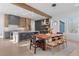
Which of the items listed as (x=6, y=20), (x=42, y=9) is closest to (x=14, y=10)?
(x=6, y=20)

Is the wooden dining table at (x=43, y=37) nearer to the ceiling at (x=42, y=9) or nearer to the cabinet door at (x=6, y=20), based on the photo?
the ceiling at (x=42, y=9)

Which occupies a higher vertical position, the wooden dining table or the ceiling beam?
the ceiling beam

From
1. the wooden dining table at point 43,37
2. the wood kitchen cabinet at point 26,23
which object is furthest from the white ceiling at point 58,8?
the wooden dining table at point 43,37

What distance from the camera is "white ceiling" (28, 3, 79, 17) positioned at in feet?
6.81

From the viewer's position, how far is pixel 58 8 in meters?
2.14

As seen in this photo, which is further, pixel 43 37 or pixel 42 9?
pixel 43 37

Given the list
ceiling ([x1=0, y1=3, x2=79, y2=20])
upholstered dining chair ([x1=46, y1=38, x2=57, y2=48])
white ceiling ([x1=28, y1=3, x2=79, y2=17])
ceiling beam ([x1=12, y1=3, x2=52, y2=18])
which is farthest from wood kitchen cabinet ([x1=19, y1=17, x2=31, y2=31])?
upholstered dining chair ([x1=46, y1=38, x2=57, y2=48])

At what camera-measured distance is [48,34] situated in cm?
221

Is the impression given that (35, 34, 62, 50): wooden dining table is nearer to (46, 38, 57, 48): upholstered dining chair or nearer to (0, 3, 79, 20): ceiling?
(46, 38, 57, 48): upholstered dining chair

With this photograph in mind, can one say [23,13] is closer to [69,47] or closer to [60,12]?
[60,12]

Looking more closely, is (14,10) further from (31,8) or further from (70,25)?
(70,25)

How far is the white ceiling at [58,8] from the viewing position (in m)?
2.08

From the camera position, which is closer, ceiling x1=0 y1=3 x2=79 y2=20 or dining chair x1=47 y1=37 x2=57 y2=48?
ceiling x1=0 y1=3 x2=79 y2=20

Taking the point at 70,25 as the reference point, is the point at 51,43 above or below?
below
